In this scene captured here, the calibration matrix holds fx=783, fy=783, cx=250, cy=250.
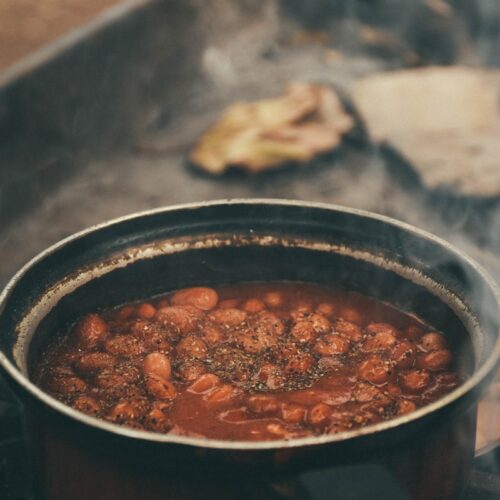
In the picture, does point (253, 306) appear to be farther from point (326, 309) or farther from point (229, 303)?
point (326, 309)

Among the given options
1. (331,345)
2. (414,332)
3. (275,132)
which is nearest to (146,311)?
(331,345)

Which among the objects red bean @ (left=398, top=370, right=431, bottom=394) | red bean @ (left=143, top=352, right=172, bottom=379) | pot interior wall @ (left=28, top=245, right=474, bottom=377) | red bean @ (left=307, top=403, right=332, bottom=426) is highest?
pot interior wall @ (left=28, top=245, right=474, bottom=377)

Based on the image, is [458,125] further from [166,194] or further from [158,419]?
[158,419]

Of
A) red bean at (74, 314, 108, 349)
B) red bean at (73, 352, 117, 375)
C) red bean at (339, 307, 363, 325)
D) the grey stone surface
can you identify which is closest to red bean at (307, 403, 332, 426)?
red bean at (339, 307, 363, 325)

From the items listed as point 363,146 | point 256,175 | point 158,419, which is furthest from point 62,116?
point 158,419

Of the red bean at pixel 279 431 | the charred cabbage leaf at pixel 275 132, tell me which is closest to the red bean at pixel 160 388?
the red bean at pixel 279 431

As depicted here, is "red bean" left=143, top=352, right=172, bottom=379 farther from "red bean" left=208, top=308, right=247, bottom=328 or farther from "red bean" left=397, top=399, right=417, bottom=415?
"red bean" left=397, top=399, right=417, bottom=415

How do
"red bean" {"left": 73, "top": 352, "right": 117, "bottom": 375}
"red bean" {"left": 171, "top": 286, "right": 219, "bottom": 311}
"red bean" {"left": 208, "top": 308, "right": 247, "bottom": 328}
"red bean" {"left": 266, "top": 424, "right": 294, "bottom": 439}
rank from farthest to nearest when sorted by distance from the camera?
1. "red bean" {"left": 171, "top": 286, "right": 219, "bottom": 311}
2. "red bean" {"left": 208, "top": 308, "right": 247, "bottom": 328}
3. "red bean" {"left": 73, "top": 352, "right": 117, "bottom": 375}
4. "red bean" {"left": 266, "top": 424, "right": 294, "bottom": 439}
